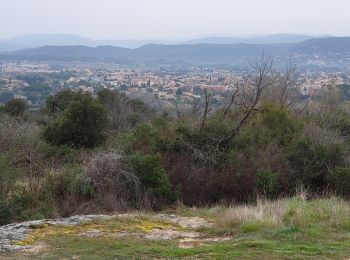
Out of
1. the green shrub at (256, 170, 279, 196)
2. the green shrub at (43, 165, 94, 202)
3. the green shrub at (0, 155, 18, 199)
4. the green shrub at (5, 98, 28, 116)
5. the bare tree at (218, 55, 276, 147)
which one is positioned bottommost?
the green shrub at (5, 98, 28, 116)

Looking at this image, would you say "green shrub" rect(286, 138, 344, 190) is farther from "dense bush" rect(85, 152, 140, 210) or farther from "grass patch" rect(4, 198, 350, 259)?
"dense bush" rect(85, 152, 140, 210)

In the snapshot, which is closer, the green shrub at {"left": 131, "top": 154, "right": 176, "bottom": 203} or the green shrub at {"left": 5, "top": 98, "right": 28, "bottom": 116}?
the green shrub at {"left": 131, "top": 154, "right": 176, "bottom": 203}

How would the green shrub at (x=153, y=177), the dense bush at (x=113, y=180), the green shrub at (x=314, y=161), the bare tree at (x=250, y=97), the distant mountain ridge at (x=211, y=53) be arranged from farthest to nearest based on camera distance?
the distant mountain ridge at (x=211, y=53) → the bare tree at (x=250, y=97) → the green shrub at (x=314, y=161) → the green shrub at (x=153, y=177) → the dense bush at (x=113, y=180)

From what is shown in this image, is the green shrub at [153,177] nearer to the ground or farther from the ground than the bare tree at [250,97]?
nearer to the ground

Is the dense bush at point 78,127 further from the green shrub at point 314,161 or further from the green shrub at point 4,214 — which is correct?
the green shrub at point 4,214

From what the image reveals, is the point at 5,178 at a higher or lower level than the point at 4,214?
higher

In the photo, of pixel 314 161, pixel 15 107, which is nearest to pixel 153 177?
pixel 314 161

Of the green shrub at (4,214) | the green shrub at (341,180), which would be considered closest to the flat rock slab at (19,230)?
the green shrub at (4,214)

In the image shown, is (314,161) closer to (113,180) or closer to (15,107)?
(113,180)

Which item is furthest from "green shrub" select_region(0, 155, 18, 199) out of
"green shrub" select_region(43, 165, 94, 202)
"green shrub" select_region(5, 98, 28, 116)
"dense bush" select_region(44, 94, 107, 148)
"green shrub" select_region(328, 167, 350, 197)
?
"green shrub" select_region(5, 98, 28, 116)

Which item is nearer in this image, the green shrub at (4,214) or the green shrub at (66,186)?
the green shrub at (4,214)

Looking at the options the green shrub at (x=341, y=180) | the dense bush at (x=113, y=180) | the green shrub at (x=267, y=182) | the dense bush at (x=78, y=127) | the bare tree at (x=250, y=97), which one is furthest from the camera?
the dense bush at (x=78, y=127)

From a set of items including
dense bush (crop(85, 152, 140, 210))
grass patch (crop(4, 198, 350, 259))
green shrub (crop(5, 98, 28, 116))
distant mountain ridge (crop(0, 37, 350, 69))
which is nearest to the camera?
grass patch (crop(4, 198, 350, 259))

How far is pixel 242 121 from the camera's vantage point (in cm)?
1773
